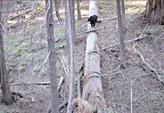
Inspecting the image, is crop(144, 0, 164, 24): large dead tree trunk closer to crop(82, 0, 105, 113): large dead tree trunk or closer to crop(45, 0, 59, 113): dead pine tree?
crop(82, 0, 105, 113): large dead tree trunk

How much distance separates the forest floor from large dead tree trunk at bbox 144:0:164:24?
0.39m

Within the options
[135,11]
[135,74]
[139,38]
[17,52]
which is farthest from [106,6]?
[135,74]

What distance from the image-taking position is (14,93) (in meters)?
9.05

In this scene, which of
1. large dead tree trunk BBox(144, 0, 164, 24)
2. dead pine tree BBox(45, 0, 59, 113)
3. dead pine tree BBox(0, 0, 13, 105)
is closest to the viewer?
dead pine tree BBox(45, 0, 59, 113)

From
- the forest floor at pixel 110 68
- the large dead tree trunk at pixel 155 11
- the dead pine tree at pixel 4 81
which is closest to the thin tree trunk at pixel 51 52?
the forest floor at pixel 110 68

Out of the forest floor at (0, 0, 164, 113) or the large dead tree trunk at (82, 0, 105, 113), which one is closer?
the large dead tree trunk at (82, 0, 105, 113)

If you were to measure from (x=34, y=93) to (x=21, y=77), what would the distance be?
6.01 ft

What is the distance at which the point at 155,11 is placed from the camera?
35.9ft

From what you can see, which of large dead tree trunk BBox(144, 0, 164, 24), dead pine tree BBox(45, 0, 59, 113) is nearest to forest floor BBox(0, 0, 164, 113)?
dead pine tree BBox(45, 0, 59, 113)

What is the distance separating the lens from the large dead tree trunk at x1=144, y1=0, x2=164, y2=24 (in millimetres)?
10664

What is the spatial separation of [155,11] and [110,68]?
4262 mm

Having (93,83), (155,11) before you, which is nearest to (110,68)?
Answer: (93,83)

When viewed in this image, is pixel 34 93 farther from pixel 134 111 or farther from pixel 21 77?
pixel 134 111

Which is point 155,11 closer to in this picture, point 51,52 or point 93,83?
point 93,83
